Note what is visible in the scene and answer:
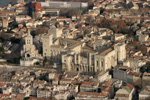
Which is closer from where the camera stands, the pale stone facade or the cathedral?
the pale stone facade

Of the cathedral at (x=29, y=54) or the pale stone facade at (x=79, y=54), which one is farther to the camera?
the cathedral at (x=29, y=54)

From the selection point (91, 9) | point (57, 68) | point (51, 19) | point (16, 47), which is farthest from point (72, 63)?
point (91, 9)

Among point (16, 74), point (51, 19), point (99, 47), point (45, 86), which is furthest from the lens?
point (51, 19)

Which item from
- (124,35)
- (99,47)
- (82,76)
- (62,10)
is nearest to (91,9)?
(62,10)

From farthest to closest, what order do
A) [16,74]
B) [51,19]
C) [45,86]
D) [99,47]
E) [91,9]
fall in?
1. [91,9]
2. [51,19]
3. [99,47]
4. [16,74]
5. [45,86]

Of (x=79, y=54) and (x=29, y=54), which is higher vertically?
(x=79, y=54)

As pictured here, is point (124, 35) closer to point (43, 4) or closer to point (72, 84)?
point (72, 84)

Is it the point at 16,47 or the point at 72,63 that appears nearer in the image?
the point at 72,63

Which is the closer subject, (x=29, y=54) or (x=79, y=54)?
(x=79, y=54)
